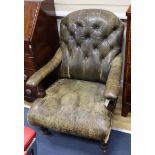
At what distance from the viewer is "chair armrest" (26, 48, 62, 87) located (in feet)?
5.33

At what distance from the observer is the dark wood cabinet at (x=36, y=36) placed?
6.11 ft

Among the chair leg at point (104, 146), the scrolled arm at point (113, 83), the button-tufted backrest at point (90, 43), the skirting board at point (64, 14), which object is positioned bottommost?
the chair leg at point (104, 146)

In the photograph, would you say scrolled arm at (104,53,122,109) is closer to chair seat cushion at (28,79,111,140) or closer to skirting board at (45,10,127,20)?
chair seat cushion at (28,79,111,140)

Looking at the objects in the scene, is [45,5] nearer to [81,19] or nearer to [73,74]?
[81,19]

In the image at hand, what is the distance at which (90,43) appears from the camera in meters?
1.83

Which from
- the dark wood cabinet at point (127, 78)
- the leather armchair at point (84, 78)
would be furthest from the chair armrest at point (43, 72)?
the dark wood cabinet at point (127, 78)

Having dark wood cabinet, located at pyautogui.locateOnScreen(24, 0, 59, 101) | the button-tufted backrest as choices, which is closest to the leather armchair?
the button-tufted backrest

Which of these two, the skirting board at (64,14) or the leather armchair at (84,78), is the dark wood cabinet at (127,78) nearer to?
the leather armchair at (84,78)

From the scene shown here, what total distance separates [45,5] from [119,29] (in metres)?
0.70

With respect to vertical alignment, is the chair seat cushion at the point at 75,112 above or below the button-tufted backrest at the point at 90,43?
below

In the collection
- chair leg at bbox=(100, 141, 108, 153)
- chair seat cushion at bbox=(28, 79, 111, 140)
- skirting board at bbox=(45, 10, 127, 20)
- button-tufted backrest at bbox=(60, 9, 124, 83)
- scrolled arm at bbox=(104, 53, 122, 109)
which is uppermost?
skirting board at bbox=(45, 10, 127, 20)

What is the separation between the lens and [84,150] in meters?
1.70
